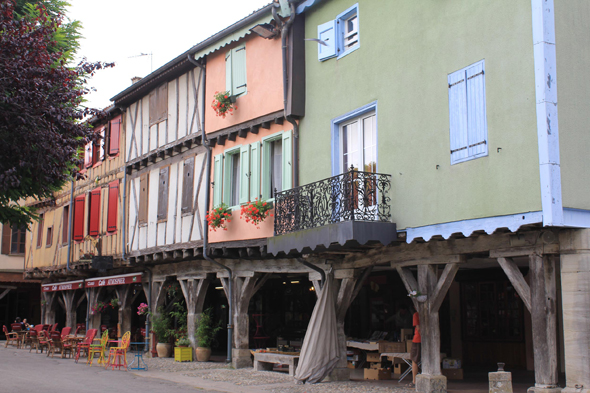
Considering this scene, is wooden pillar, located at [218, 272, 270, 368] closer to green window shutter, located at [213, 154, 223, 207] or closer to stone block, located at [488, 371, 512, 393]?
green window shutter, located at [213, 154, 223, 207]

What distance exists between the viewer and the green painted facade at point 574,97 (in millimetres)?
7746

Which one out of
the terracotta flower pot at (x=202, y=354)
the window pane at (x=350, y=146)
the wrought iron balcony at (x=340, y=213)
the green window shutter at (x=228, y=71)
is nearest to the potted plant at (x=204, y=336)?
the terracotta flower pot at (x=202, y=354)

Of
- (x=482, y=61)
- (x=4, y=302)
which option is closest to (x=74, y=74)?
(x=482, y=61)

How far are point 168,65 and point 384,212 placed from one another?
864 cm

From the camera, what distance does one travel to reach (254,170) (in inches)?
532

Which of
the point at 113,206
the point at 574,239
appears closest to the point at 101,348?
the point at 113,206

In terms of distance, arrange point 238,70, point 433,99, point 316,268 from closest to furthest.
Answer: point 433,99 < point 316,268 < point 238,70

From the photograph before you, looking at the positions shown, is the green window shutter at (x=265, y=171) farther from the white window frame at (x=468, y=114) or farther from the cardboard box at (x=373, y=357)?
the white window frame at (x=468, y=114)

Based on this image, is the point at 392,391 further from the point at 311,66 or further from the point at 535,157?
the point at 311,66

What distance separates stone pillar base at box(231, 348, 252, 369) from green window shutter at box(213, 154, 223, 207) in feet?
10.8

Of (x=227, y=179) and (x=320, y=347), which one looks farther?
(x=227, y=179)

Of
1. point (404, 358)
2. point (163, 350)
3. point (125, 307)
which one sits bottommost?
point (163, 350)

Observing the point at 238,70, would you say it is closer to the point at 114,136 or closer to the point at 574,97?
the point at 114,136

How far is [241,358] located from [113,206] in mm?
7578
